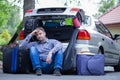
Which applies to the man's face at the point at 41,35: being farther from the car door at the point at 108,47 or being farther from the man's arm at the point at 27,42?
the car door at the point at 108,47

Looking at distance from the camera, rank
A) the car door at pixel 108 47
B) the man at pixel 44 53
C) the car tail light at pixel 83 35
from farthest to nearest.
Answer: the car door at pixel 108 47 → the car tail light at pixel 83 35 → the man at pixel 44 53

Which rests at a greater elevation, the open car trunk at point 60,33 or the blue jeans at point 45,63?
the open car trunk at point 60,33

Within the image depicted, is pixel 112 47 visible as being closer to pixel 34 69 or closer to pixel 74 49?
pixel 74 49

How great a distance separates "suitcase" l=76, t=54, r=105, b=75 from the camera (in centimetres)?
980

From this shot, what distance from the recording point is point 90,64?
32.2 ft

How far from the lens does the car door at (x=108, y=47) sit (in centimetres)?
1140

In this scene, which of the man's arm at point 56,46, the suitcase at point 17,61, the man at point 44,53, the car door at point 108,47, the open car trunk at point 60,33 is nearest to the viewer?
the man at point 44,53

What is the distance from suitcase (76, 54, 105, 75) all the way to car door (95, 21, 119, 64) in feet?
4.67

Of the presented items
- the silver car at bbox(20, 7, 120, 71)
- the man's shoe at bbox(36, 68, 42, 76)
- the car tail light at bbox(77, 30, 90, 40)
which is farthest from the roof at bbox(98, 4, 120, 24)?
the man's shoe at bbox(36, 68, 42, 76)

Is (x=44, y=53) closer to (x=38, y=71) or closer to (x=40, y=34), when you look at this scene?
(x=40, y=34)

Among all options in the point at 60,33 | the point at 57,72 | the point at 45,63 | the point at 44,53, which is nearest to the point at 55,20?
the point at 60,33

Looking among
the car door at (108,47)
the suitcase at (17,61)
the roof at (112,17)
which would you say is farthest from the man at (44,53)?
the roof at (112,17)

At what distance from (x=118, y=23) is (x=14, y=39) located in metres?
21.2

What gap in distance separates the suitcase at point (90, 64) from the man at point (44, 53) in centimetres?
49
